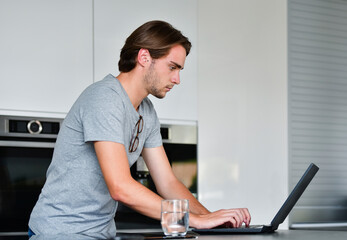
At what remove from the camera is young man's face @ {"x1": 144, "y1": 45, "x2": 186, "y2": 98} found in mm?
1885

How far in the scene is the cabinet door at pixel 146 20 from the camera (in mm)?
2738

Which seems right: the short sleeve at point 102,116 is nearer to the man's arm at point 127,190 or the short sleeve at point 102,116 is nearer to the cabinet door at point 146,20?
the man's arm at point 127,190

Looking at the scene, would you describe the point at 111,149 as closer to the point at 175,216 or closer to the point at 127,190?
the point at 127,190

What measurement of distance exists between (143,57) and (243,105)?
1316 mm

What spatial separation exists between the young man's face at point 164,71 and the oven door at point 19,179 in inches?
37.1

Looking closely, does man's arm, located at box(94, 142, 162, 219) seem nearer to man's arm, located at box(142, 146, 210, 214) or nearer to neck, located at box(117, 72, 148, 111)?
neck, located at box(117, 72, 148, 111)

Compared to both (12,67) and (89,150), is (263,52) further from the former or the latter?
(89,150)

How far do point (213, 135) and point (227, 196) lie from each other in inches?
14.0

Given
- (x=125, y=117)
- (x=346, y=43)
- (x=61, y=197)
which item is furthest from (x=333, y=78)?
(x=61, y=197)

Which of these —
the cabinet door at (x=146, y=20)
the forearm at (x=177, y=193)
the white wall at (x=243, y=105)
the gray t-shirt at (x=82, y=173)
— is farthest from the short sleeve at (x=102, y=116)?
the white wall at (x=243, y=105)

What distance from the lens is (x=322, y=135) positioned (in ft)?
11.2

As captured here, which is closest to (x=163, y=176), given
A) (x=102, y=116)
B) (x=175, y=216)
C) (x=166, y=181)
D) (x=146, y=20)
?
(x=166, y=181)

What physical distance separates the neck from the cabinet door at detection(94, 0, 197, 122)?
853mm

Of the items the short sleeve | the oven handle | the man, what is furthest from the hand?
the oven handle
